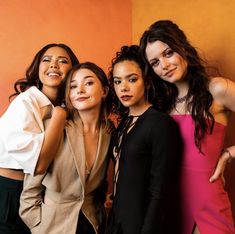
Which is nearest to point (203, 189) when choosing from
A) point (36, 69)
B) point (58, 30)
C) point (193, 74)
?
point (193, 74)

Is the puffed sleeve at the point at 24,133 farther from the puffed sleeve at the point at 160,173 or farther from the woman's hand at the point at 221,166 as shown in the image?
the woman's hand at the point at 221,166

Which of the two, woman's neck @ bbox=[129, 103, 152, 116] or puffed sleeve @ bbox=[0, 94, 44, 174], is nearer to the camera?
puffed sleeve @ bbox=[0, 94, 44, 174]

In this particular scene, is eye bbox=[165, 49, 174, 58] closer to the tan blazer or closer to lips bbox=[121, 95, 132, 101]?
lips bbox=[121, 95, 132, 101]

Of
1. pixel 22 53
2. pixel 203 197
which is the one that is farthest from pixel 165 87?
pixel 22 53

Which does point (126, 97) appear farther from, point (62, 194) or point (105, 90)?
point (62, 194)

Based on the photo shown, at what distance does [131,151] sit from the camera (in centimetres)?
109

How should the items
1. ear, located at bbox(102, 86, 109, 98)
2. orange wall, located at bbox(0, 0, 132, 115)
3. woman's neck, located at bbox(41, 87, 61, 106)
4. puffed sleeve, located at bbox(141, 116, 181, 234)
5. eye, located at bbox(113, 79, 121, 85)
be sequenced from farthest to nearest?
orange wall, located at bbox(0, 0, 132, 115)
woman's neck, located at bbox(41, 87, 61, 106)
ear, located at bbox(102, 86, 109, 98)
eye, located at bbox(113, 79, 121, 85)
puffed sleeve, located at bbox(141, 116, 181, 234)

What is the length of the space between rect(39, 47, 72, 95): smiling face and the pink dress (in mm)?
645

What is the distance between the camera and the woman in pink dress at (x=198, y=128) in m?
1.10

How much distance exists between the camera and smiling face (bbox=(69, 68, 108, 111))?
4.07ft

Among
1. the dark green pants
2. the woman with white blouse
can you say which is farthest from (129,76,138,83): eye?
the dark green pants

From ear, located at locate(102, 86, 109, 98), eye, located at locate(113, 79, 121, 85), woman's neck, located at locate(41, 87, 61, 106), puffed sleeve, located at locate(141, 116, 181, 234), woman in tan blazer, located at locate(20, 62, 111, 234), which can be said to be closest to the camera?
puffed sleeve, located at locate(141, 116, 181, 234)

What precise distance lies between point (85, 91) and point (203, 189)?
63cm

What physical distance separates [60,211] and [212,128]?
68 centimetres
